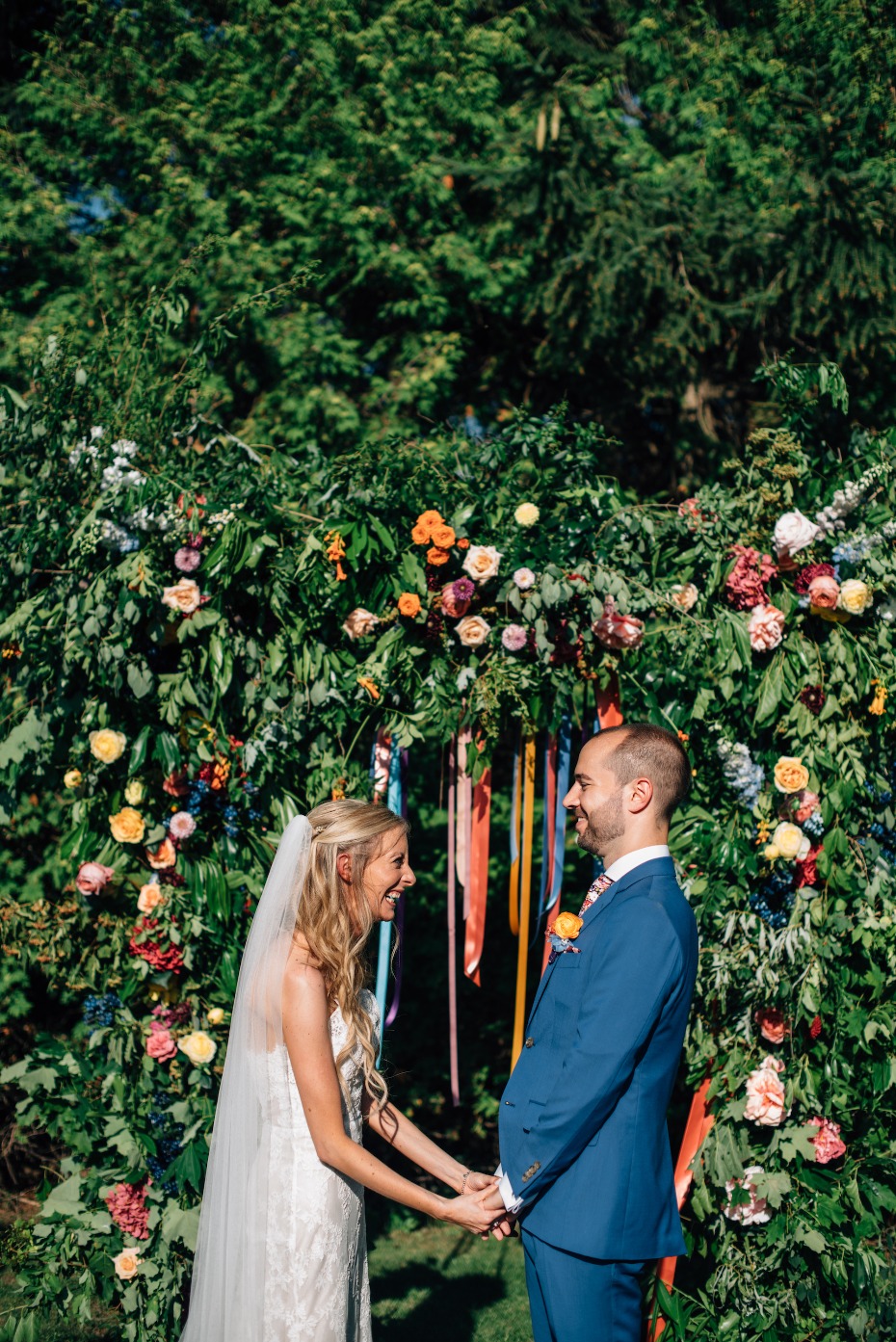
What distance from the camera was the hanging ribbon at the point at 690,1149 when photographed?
325cm

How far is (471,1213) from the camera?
242 cm

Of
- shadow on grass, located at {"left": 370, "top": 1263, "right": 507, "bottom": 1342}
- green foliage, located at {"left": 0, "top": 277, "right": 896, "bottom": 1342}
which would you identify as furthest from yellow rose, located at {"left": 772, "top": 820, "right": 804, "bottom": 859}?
shadow on grass, located at {"left": 370, "top": 1263, "right": 507, "bottom": 1342}

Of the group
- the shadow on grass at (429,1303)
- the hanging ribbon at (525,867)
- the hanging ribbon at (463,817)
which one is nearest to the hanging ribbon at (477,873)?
the hanging ribbon at (463,817)

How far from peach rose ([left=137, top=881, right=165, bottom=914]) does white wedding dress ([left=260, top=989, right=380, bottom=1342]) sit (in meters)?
0.97

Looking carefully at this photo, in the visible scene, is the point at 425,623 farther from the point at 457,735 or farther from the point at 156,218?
the point at 156,218

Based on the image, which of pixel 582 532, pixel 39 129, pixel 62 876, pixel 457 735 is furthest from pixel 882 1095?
pixel 39 129

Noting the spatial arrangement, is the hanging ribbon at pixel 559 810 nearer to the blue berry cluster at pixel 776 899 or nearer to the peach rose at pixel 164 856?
the blue berry cluster at pixel 776 899

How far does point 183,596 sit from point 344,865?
1.12m

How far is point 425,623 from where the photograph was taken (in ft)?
11.1

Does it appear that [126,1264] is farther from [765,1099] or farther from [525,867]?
[765,1099]

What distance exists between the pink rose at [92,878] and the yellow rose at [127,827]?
0.37ft

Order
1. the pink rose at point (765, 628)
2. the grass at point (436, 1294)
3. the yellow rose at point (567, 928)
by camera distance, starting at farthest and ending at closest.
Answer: the grass at point (436, 1294), the pink rose at point (765, 628), the yellow rose at point (567, 928)

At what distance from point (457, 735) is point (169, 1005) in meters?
1.25

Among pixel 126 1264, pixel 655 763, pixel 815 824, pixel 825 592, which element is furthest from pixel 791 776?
pixel 126 1264
